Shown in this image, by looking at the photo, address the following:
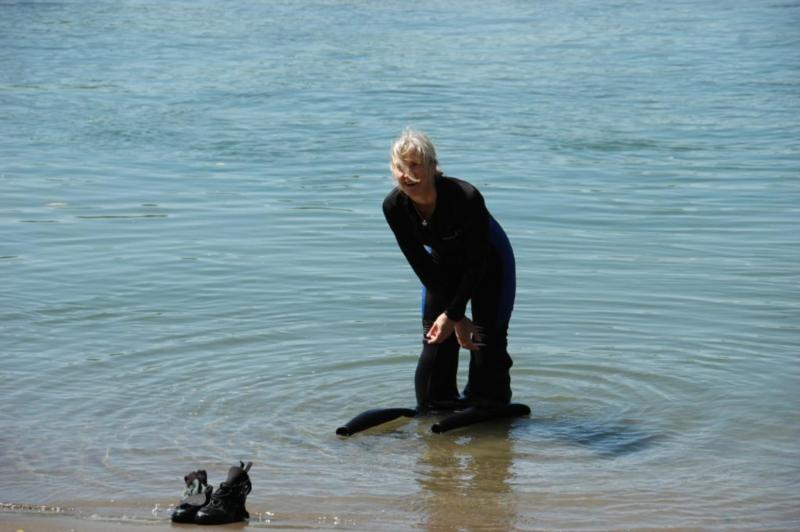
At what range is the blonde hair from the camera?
5.93m

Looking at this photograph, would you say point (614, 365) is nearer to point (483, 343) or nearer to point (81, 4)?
point (483, 343)

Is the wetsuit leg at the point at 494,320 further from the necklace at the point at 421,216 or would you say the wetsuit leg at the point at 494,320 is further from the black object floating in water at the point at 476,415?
the necklace at the point at 421,216

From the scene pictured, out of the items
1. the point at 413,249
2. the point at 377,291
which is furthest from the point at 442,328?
the point at 377,291

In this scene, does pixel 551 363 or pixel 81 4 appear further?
pixel 81 4

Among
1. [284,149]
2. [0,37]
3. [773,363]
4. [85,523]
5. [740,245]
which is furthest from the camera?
[0,37]

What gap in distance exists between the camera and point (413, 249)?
248 inches

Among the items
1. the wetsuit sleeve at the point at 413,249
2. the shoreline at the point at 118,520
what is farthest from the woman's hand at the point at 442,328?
the shoreline at the point at 118,520

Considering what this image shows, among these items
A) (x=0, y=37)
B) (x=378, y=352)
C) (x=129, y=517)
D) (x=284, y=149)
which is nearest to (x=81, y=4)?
(x=0, y=37)

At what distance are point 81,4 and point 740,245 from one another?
22.7 m

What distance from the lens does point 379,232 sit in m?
11.2

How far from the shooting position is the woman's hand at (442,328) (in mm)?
6297

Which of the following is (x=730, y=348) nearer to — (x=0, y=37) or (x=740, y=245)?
(x=740, y=245)

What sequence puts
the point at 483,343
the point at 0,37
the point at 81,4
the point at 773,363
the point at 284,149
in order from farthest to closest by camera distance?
the point at 81,4, the point at 0,37, the point at 284,149, the point at 773,363, the point at 483,343

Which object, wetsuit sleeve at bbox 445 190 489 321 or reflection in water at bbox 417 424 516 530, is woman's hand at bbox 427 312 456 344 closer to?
wetsuit sleeve at bbox 445 190 489 321
